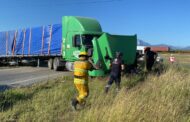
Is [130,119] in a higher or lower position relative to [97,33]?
lower

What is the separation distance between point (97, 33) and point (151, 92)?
37.7 feet

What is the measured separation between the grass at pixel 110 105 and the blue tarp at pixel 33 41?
12.5 metres

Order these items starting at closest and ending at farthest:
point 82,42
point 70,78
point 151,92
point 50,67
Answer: point 151,92 → point 70,78 → point 82,42 → point 50,67

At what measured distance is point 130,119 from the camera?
28.0ft

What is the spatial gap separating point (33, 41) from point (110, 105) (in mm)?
21267

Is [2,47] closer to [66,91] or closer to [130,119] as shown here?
[66,91]

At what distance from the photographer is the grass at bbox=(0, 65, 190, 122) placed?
350 inches

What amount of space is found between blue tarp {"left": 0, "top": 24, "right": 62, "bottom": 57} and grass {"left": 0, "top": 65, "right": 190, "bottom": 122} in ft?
41.1

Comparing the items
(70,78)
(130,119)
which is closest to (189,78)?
(70,78)

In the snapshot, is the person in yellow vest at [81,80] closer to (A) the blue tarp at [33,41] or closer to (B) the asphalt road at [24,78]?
(B) the asphalt road at [24,78]

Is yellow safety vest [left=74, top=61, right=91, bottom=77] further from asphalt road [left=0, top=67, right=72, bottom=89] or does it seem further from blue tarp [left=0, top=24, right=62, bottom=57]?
blue tarp [left=0, top=24, right=62, bottom=57]

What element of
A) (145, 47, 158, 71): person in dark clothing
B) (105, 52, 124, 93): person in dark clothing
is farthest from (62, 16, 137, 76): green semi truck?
(105, 52, 124, 93): person in dark clothing

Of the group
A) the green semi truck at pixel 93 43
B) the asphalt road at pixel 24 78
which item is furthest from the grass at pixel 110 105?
the green semi truck at pixel 93 43

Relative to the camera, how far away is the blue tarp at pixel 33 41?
27.3 metres
